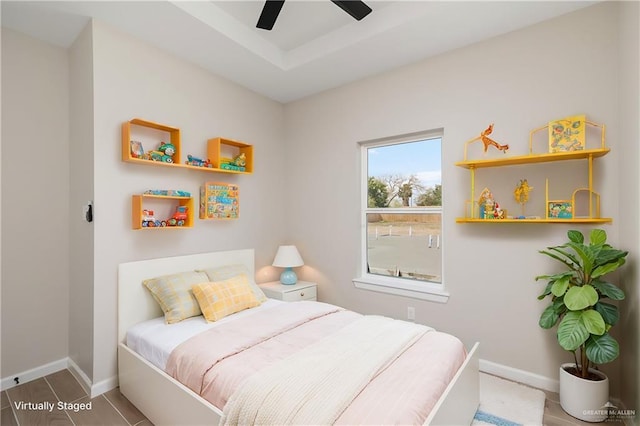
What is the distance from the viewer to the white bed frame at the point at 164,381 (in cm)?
160

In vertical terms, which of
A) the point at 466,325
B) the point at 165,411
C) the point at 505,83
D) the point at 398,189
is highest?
the point at 505,83

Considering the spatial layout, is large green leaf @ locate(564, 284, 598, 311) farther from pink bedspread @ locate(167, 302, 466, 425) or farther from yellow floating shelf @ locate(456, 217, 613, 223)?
pink bedspread @ locate(167, 302, 466, 425)

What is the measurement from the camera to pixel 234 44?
268 cm

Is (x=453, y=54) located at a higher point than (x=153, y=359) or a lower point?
higher

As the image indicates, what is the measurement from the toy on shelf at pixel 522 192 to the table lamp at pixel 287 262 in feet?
7.12

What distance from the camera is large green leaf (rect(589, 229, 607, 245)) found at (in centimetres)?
198

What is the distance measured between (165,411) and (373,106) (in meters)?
2.98

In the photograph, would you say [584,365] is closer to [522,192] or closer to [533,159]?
[522,192]

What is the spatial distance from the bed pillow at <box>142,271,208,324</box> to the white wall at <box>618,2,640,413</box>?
9.34 feet

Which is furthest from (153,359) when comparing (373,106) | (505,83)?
(505,83)

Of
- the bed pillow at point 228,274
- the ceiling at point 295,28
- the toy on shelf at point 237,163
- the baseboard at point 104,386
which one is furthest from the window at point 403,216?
the baseboard at point 104,386

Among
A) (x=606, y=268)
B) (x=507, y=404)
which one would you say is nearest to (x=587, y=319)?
(x=606, y=268)

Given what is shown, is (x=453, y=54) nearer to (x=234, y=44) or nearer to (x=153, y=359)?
(x=234, y=44)

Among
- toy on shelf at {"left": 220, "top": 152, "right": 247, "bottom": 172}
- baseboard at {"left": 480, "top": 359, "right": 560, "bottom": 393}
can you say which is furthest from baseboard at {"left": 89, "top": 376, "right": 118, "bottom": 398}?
baseboard at {"left": 480, "top": 359, "right": 560, "bottom": 393}
